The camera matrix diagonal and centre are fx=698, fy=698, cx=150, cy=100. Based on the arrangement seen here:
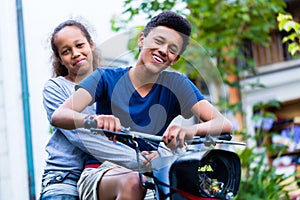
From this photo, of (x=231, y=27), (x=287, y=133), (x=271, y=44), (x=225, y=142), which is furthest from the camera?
Answer: (x=271, y=44)

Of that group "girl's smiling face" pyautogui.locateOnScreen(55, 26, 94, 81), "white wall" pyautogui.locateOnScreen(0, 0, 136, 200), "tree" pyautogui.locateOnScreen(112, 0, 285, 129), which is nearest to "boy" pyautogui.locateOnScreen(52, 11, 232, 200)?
"girl's smiling face" pyautogui.locateOnScreen(55, 26, 94, 81)

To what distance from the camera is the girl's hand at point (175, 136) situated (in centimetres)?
182

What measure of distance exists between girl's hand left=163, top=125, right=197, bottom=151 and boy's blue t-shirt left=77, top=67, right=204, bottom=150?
18cm

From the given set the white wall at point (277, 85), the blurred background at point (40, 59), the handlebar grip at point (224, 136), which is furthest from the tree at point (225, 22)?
the handlebar grip at point (224, 136)

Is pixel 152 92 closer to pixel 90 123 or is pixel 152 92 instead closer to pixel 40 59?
pixel 90 123

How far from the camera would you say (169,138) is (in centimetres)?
182

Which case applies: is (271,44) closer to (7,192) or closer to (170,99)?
(7,192)

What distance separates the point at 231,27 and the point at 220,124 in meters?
4.63

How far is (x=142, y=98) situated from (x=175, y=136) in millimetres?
247

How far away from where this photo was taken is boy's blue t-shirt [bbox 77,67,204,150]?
200 centimetres

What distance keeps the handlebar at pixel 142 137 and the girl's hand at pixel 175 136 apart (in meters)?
0.04

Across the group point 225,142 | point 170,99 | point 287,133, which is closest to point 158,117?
point 170,99

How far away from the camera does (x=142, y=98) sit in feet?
6.65

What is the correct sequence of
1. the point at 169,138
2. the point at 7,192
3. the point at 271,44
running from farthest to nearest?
the point at 271,44 → the point at 7,192 → the point at 169,138
